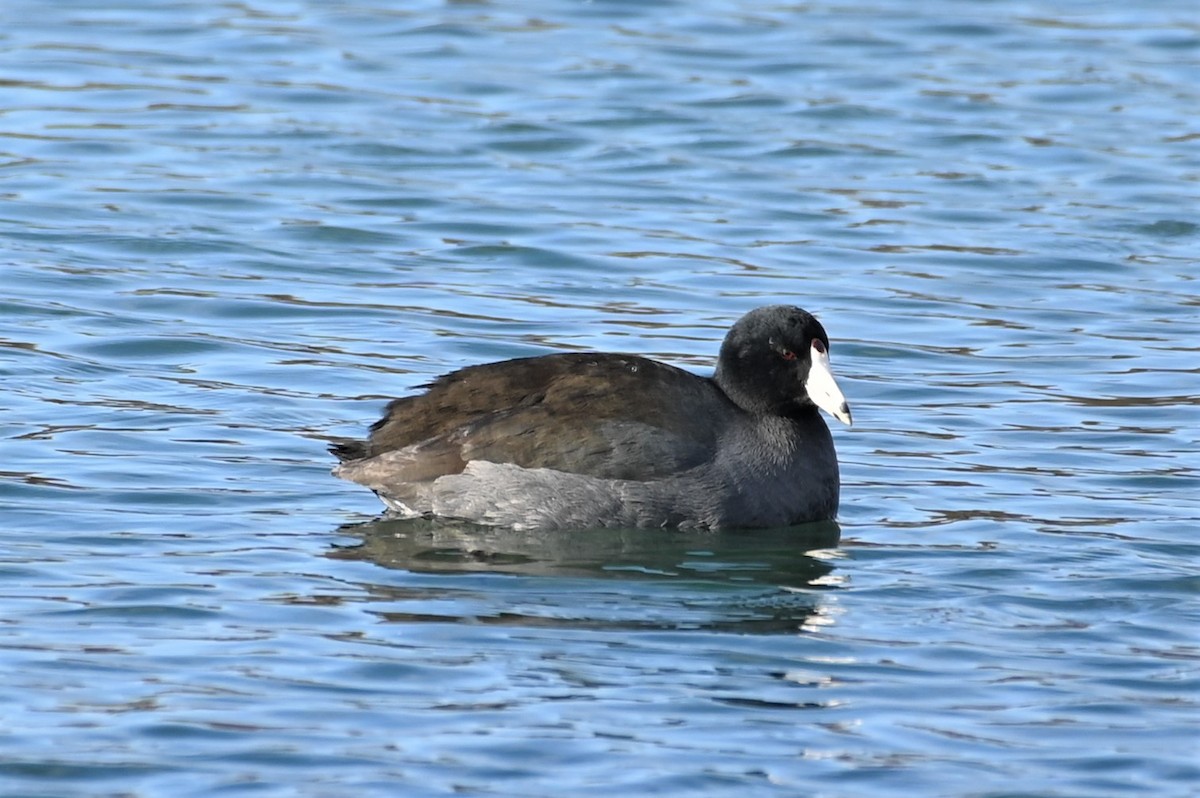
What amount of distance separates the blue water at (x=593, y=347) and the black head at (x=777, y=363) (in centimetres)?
56

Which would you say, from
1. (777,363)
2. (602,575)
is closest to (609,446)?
(602,575)

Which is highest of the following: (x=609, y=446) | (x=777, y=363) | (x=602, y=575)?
(x=777, y=363)

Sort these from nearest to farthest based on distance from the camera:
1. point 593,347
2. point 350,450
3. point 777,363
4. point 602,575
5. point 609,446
Result: point 602,575 < point 609,446 < point 350,450 < point 777,363 < point 593,347

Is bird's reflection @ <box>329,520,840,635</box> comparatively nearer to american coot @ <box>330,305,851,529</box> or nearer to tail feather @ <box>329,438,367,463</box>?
american coot @ <box>330,305,851,529</box>

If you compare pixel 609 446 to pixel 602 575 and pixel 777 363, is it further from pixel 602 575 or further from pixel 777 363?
pixel 777 363

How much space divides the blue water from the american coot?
0.48 ft

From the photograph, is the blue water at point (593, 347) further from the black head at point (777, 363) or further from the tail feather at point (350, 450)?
the black head at point (777, 363)

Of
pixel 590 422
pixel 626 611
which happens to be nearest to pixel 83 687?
pixel 626 611

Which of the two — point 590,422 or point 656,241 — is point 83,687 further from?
point 656,241

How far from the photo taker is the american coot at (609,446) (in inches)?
338

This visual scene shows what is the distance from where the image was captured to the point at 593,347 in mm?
11406

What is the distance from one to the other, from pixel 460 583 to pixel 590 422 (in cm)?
106

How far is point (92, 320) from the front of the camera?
11664 mm

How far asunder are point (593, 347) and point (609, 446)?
9.40ft
